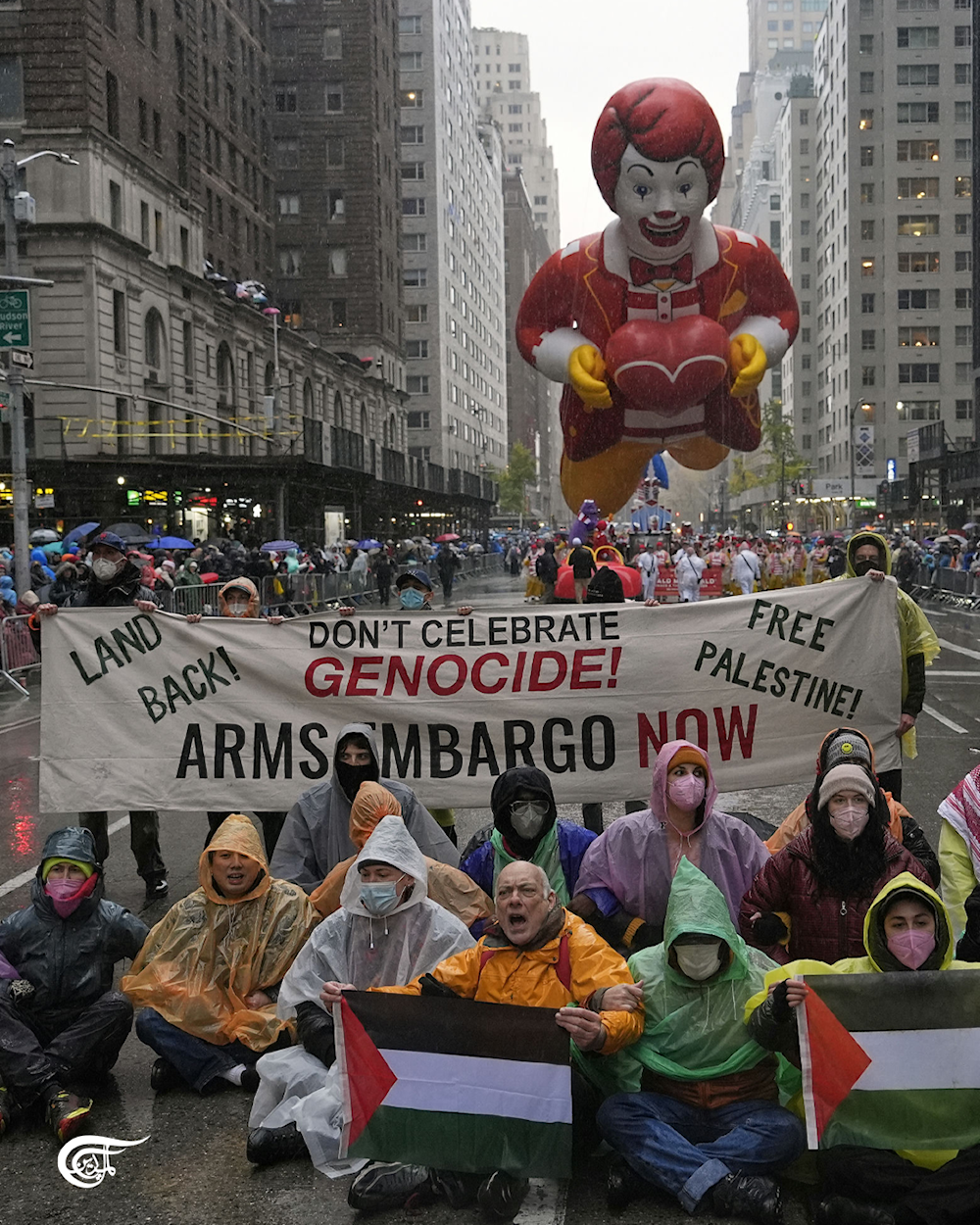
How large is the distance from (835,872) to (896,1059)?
79 cm

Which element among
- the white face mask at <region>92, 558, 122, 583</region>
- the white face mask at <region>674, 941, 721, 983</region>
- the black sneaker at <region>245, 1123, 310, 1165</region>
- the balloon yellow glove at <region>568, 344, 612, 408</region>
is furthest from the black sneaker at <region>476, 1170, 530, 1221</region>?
the balloon yellow glove at <region>568, 344, 612, 408</region>

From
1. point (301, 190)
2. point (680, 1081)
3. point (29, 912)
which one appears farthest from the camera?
point (301, 190)

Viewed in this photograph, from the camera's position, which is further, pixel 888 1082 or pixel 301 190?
pixel 301 190

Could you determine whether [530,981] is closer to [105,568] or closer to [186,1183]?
[186,1183]

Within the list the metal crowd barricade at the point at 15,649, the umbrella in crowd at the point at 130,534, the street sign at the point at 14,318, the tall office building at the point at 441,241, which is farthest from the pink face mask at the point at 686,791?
the tall office building at the point at 441,241

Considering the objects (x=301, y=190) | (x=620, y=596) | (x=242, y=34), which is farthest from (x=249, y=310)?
(x=620, y=596)

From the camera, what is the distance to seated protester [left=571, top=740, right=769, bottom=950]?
5328 mm

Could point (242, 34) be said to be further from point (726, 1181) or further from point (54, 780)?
point (726, 1181)

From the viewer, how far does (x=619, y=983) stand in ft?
14.3

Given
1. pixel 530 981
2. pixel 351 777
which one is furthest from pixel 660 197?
pixel 530 981

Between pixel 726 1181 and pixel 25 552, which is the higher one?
pixel 25 552

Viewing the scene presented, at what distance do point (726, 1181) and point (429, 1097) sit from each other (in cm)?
95

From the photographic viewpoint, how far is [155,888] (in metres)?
7.85

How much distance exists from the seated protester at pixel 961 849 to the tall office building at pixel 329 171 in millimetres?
73617
